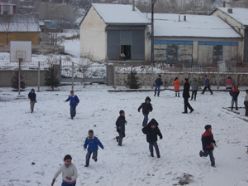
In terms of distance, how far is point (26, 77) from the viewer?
39875 mm

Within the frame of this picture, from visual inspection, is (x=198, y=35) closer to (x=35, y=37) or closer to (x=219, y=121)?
(x=35, y=37)

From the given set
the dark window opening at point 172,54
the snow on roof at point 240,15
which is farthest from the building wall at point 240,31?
the dark window opening at point 172,54

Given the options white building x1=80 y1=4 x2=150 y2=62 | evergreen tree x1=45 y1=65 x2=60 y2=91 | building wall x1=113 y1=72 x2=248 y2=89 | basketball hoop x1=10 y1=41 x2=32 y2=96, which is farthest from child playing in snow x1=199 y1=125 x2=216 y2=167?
white building x1=80 y1=4 x2=150 y2=62

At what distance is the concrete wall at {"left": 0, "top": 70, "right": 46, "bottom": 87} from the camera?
39500 millimetres

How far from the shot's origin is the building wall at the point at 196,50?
172 feet

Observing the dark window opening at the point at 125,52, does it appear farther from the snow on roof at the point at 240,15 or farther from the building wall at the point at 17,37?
the building wall at the point at 17,37

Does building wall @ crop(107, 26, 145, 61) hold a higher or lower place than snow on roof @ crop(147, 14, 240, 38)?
lower

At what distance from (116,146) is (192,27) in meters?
37.3

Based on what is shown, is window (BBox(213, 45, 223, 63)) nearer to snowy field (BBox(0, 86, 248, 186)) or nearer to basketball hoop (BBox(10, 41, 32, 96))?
basketball hoop (BBox(10, 41, 32, 96))

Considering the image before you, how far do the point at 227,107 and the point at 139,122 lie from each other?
710 centimetres

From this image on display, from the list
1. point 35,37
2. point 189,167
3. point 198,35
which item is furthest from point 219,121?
point 35,37

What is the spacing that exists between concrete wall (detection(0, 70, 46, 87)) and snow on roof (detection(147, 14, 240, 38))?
15.9 meters

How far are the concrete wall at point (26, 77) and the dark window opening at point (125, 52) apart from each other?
548 inches

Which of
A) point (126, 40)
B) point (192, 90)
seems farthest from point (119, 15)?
point (192, 90)
